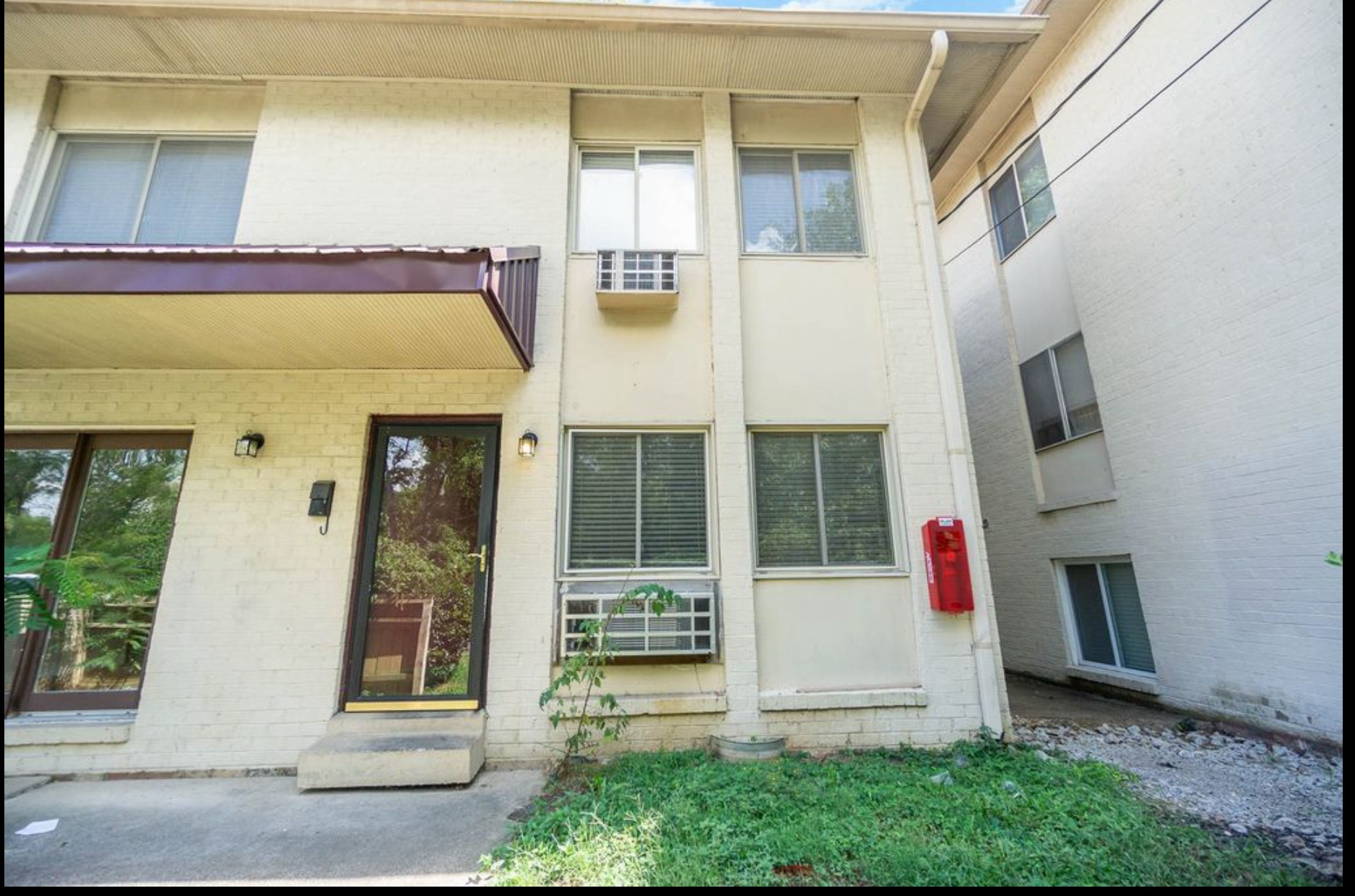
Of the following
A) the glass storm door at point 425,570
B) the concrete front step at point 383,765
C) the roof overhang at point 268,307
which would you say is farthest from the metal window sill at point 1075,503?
the concrete front step at point 383,765

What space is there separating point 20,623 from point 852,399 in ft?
17.9

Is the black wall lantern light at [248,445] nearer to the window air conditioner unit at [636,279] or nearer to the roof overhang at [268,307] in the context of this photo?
the roof overhang at [268,307]

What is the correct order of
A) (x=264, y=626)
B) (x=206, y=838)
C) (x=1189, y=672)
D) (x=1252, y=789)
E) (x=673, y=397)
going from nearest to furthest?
(x=206, y=838)
(x=1252, y=789)
(x=264, y=626)
(x=673, y=397)
(x=1189, y=672)

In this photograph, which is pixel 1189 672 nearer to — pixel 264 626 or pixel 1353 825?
pixel 1353 825

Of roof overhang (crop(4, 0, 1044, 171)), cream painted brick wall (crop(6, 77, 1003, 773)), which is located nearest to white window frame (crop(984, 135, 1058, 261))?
roof overhang (crop(4, 0, 1044, 171))

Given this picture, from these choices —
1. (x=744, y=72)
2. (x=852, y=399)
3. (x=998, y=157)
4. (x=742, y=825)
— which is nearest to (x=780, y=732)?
(x=742, y=825)

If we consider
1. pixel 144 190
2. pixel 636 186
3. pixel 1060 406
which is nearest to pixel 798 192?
pixel 636 186

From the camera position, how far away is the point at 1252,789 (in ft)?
11.5

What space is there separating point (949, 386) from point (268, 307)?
5.01 metres

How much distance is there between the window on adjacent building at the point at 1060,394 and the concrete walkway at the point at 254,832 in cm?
Result: 672

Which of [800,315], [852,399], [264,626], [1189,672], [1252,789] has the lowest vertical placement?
[1252,789]

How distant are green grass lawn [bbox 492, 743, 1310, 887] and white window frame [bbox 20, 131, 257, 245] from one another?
542 centimetres

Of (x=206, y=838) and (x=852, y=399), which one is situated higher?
(x=852, y=399)

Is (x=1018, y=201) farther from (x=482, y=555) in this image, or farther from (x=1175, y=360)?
(x=482, y=555)
